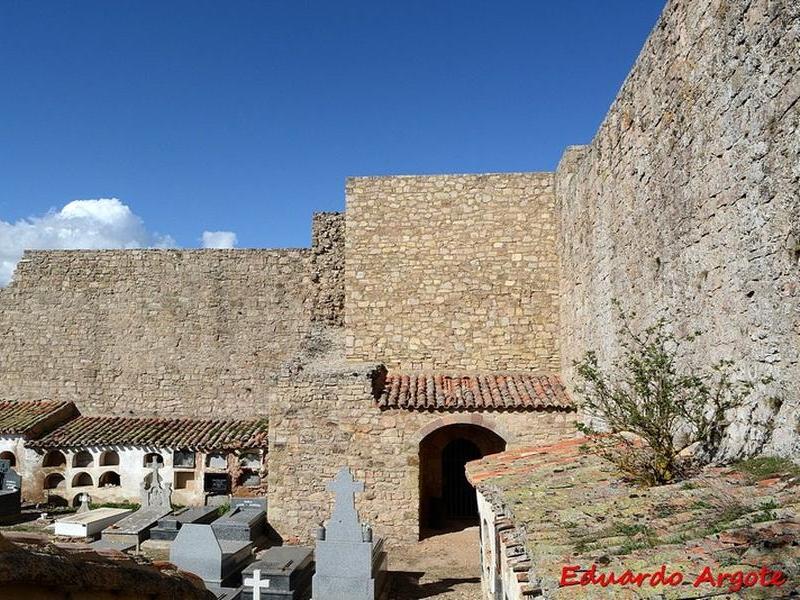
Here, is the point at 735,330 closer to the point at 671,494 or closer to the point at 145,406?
the point at 671,494

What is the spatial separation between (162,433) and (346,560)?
8.25m

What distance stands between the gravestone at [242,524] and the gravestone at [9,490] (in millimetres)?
5710

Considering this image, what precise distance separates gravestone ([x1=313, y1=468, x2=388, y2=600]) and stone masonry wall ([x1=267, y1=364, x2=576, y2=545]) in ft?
5.94

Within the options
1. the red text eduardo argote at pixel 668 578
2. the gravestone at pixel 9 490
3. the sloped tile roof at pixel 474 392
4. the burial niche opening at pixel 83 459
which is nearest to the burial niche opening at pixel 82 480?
the burial niche opening at pixel 83 459

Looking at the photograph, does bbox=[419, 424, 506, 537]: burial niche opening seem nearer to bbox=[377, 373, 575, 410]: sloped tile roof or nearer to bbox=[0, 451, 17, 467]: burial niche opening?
bbox=[377, 373, 575, 410]: sloped tile roof

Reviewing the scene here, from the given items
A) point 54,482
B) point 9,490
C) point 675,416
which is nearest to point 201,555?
point 675,416

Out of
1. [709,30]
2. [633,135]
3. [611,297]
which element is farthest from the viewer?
[611,297]

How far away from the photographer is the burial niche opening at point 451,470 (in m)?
14.0

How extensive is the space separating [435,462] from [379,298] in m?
3.86

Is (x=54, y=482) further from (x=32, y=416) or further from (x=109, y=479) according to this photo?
(x=32, y=416)

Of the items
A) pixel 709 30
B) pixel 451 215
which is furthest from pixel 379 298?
pixel 709 30

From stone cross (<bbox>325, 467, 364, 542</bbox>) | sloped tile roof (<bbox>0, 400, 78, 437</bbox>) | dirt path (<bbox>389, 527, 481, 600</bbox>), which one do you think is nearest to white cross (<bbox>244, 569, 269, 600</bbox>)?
stone cross (<bbox>325, 467, 364, 542</bbox>)

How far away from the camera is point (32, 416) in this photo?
1656 centimetres

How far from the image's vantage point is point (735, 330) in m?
4.97
